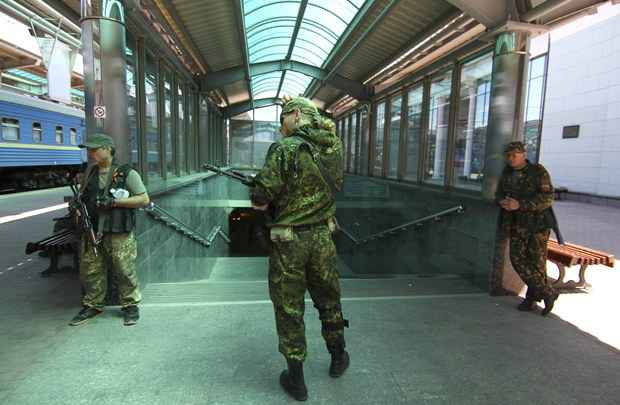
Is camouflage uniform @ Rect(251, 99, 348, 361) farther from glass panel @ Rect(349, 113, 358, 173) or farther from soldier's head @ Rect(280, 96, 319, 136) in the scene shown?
glass panel @ Rect(349, 113, 358, 173)

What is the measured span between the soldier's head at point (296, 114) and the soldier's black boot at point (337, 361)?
4.44 ft

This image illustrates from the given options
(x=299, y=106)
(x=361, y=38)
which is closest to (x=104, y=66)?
(x=299, y=106)

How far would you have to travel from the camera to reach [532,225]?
3348mm

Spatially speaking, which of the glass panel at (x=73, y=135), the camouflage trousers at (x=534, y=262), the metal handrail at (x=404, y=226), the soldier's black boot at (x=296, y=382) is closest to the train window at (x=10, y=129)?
the glass panel at (x=73, y=135)

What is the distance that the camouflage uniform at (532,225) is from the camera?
328 cm

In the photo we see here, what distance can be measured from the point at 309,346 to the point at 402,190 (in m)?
4.94

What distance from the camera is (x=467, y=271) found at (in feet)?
14.5

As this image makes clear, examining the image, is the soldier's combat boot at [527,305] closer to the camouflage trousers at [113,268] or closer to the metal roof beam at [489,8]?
the metal roof beam at [489,8]

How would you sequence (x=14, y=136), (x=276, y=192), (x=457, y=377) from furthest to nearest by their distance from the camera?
1. (x=14, y=136)
2. (x=457, y=377)
3. (x=276, y=192)

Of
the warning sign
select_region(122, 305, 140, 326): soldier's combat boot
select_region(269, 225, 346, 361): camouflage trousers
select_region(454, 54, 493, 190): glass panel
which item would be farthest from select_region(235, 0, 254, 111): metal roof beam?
select_region(269, 225, 346, 361): camouflage trousers

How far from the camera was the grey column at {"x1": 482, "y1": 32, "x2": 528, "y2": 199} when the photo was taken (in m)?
3.77

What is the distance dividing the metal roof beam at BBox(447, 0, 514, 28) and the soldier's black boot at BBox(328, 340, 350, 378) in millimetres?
3431

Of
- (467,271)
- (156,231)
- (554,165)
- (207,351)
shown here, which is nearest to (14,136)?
(156,231)

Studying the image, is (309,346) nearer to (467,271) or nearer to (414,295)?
(414,295)
